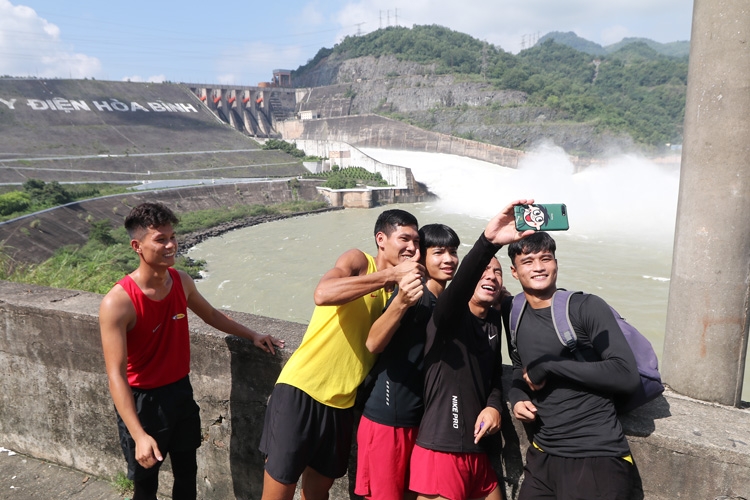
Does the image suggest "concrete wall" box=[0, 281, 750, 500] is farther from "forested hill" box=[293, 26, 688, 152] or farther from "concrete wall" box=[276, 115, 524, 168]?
"forested hill" box=[293, 26, 688, 152]

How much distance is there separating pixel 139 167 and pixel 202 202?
8881 mm

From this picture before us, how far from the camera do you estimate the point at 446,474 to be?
1909 mm

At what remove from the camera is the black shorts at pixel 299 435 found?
6.73ft

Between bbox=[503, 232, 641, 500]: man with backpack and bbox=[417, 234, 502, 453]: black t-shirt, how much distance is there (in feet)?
0.40

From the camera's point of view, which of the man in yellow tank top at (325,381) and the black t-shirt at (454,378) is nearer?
the black t-shirt at (454,378)

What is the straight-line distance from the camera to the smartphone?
1.77 metres

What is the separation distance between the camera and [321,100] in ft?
217

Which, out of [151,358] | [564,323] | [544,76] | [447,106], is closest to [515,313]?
[564,323]

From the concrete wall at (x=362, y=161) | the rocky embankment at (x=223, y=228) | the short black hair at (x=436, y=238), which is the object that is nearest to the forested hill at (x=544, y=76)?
the concrete wall at (x=362, y=161)

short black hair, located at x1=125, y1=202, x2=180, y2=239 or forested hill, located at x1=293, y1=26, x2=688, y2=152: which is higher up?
forested hill, located at x1=293, y1=26, x2=688, y2=152

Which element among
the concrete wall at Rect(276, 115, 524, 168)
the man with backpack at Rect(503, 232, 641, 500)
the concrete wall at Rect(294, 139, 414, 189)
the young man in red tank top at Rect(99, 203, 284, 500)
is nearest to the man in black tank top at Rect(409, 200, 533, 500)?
the man with backpack at Rect(503, 232, 641, 500)

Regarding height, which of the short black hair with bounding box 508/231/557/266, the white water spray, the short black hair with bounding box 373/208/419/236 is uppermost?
the short black hair with bounding box 373/208/419/236

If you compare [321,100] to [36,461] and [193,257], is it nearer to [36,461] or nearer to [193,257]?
[193,257]

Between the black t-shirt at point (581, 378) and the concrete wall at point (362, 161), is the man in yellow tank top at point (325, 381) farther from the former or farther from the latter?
the concrete wall at point (362, 161)
